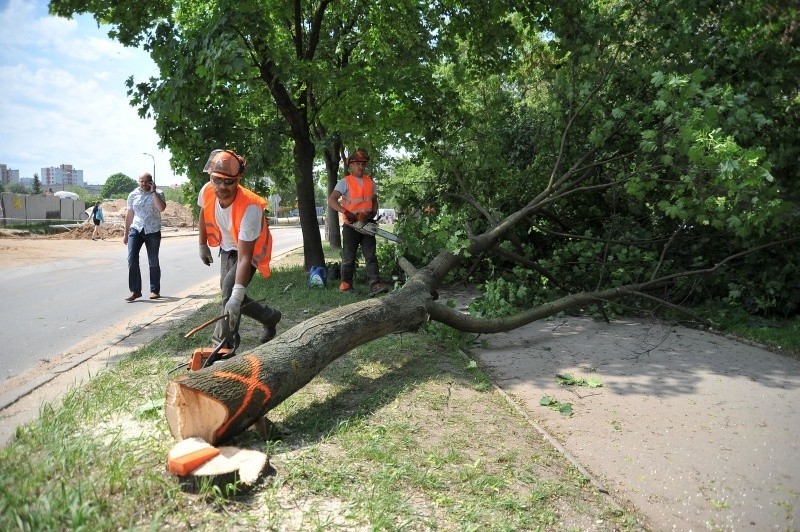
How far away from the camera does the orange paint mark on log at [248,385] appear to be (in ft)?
10.2

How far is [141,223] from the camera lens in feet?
28.2

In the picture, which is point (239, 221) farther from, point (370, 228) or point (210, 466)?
point (370, 228)

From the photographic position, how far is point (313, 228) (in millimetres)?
10078

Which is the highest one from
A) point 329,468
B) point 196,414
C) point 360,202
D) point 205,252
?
point 360,202

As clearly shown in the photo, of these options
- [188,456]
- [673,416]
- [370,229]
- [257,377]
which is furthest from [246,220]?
[370,229]

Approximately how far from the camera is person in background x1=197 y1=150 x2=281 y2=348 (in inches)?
168

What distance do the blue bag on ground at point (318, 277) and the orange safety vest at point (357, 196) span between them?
54.6 inches

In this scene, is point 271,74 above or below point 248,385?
above

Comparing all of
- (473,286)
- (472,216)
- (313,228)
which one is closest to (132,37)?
(313,228)

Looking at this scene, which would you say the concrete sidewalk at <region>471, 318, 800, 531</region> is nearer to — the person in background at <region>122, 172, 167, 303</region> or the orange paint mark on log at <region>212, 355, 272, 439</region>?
the orange paint mark on log at <region>212, 355, 272, 439</region>

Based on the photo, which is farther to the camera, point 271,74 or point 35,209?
point 35,209

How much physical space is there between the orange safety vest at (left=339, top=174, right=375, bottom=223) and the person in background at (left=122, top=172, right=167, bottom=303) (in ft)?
9.07

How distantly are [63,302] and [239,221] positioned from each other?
5.38 metres

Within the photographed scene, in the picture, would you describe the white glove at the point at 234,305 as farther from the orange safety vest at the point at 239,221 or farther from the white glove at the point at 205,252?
the white glove at the point at 205,252
